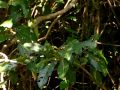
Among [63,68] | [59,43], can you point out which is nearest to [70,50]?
[63,68]

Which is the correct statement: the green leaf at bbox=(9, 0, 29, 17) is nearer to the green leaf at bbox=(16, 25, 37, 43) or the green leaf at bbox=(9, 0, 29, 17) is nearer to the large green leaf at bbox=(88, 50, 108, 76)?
the green leaf at bbox=(16, 25, 37, 43)

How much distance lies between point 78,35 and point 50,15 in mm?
217

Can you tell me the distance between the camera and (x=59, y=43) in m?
2.00

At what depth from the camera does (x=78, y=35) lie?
1816 mm

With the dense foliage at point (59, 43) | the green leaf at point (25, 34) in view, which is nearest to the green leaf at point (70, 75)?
the dense foliage at point (59, 43)

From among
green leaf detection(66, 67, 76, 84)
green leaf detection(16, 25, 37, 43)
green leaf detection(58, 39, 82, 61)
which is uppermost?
green leaf detection(16, 25, 37, 43)

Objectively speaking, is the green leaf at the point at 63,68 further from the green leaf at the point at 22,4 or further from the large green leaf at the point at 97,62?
the green leaf at the point at 22,4

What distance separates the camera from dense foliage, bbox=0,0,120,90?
1.38m

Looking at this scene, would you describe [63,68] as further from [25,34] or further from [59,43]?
[59,43]

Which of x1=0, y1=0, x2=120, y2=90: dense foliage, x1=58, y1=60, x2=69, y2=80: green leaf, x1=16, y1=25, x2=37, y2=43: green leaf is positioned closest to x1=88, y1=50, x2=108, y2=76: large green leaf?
x1=0, y1=0, x2=120, y2=90: dense foliage

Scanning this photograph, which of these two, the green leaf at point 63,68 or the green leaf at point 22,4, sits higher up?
the green leaf at point 22,4

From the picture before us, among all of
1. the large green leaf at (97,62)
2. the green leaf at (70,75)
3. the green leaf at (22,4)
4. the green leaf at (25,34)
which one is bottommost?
the green leaf at (70,75)

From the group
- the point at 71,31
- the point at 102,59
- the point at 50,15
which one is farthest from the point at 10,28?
the point at 102,59

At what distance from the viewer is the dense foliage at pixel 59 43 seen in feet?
4.52
